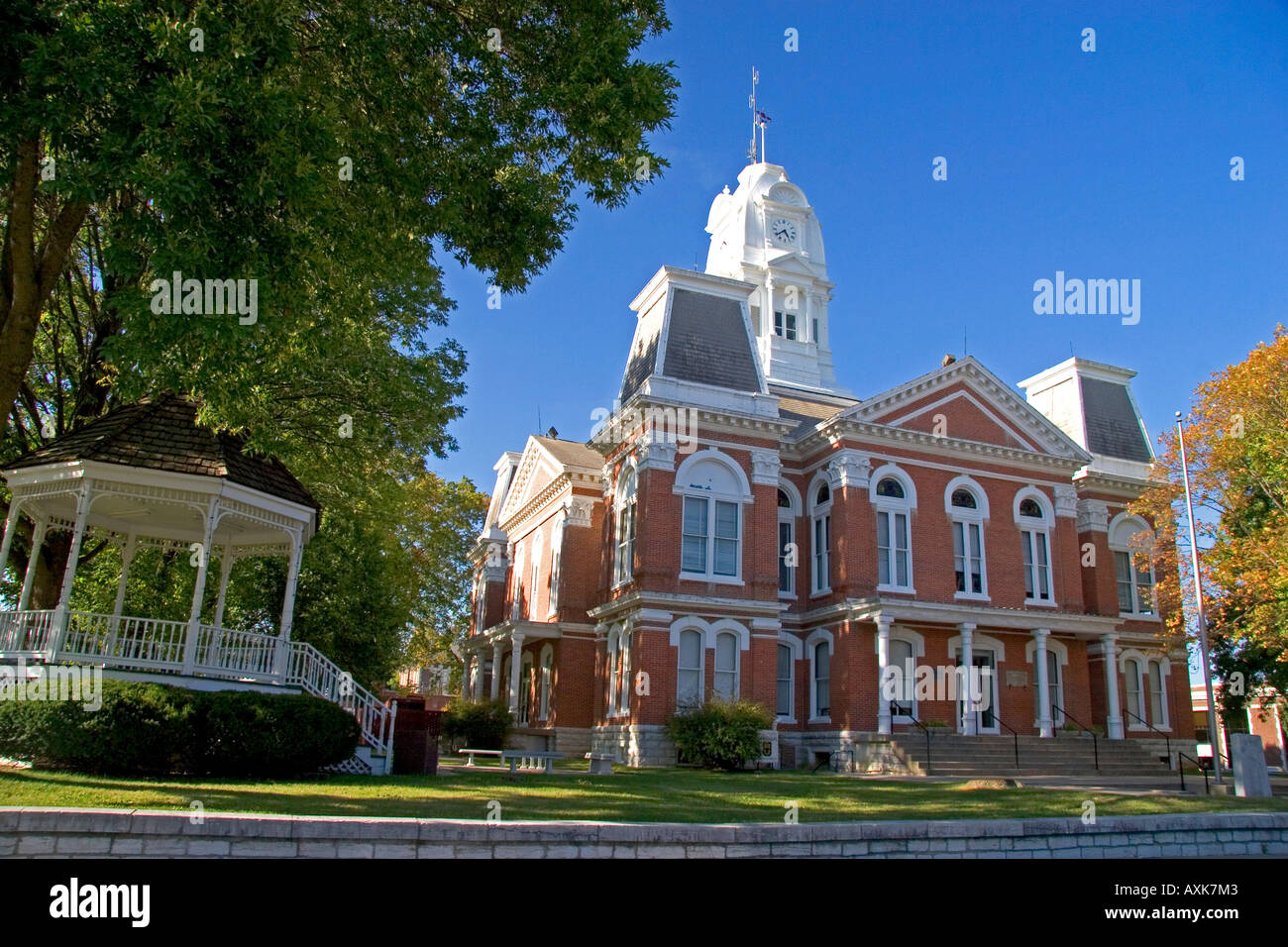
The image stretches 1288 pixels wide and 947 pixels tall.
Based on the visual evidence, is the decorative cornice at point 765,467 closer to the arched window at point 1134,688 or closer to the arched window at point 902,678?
the arched window at point 902,678

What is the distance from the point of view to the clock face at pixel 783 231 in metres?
42.8

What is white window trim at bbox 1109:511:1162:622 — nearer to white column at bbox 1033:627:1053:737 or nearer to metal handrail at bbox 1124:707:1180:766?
metal handrail at bbox 1124:707:1180:766

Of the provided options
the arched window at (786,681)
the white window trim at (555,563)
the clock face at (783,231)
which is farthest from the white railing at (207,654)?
the clock face at (783,231)

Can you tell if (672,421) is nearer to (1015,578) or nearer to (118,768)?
(1015,578)

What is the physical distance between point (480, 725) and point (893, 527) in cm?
1368

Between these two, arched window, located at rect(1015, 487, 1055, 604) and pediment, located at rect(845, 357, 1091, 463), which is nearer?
pediment, located at rect(845, 357, 1091, 463)

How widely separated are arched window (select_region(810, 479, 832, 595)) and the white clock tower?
32.2 ft

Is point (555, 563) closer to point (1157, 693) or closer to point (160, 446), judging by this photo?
point (160, 446)

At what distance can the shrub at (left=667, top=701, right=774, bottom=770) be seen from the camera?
23125 millimetres

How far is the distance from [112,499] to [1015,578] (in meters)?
24.6

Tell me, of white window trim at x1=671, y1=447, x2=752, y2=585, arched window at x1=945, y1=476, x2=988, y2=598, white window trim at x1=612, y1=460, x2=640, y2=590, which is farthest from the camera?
arched window at x1=945, y1=476, x2=988, y2=598

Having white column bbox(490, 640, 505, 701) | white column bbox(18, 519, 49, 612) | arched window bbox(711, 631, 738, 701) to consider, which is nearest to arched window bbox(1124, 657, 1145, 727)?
arched window bbox(711, 631, 738, 701)

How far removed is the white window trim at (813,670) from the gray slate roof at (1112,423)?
12.7m

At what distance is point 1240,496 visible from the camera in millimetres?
25891
